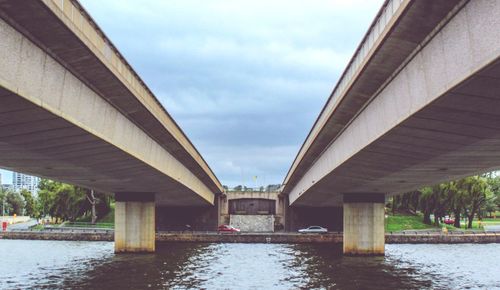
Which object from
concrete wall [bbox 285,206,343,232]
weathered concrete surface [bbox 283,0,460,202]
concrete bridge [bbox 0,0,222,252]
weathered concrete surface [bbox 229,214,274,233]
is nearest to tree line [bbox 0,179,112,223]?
weathered concrete surface [bbox 229,214,274,233]

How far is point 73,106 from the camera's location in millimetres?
20219

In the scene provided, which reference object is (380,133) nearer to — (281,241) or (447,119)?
(447,119)

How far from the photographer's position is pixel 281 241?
77375mm

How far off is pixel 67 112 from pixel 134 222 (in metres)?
38.0

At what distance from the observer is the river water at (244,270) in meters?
34.9

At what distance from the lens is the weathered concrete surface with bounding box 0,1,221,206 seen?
15586 mm

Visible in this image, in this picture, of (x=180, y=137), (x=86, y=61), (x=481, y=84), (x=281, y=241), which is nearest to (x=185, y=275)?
(x=180, y=137)

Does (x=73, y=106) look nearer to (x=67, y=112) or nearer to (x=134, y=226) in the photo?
(x=67, y=112)

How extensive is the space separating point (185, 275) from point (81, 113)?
2087 centimetres

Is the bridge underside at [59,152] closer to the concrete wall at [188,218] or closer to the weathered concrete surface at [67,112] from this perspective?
the weathered concrete surface at [67,112]

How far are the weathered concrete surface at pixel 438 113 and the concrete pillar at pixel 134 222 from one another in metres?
24.4

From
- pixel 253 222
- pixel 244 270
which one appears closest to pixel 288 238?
pixel 253 222

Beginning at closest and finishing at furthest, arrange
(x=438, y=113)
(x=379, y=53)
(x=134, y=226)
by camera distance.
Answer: (x=438, y=113) < (x=379, y=53) < (x=134, y=226)

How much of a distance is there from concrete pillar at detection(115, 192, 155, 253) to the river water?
159 centimetres
